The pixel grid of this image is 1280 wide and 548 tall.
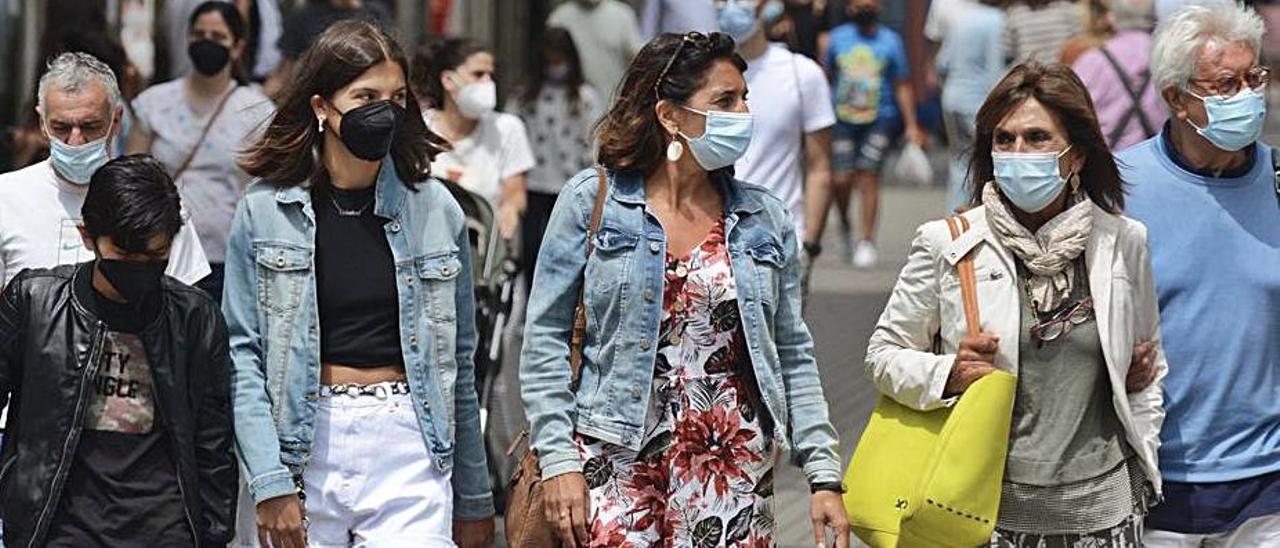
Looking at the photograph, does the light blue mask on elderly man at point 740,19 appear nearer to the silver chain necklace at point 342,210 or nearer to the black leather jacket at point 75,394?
the silver chain necklace at point 342,210

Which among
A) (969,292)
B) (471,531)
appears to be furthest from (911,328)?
(471,531)

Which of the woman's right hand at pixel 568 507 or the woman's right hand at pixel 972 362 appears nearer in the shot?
the woman's right hand at pixel 568 507

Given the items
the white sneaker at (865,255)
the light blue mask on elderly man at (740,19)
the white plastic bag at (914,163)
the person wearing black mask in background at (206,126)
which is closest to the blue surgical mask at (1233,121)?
the light blue mask on elderly man at (740,19)

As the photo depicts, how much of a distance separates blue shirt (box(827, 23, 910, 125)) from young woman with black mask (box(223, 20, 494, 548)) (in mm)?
12201

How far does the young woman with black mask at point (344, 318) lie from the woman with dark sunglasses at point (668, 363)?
282 mm

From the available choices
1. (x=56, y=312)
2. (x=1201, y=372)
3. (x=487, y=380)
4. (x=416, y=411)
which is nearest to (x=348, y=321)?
(x=416, y=411)

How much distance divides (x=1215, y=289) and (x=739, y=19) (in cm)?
333

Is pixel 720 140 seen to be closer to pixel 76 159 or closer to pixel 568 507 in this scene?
pixel 568 507

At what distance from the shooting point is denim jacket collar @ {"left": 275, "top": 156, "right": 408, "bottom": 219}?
18.2 ft

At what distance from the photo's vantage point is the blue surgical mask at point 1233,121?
6070 mm

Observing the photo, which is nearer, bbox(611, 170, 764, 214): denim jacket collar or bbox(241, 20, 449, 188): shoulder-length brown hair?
bbox(611, 170, 764, 214): denim jacket collar

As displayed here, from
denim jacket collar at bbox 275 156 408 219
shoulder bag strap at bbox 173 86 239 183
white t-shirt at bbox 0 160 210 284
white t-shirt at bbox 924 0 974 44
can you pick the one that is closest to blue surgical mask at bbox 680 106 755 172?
denim jacket collar at bbox 275 156 408 219

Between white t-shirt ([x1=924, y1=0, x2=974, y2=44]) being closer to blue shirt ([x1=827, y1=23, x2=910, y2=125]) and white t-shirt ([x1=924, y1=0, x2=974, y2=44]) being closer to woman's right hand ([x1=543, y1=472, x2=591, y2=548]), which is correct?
blue shirt ([x1=827, y1=23, x2=910, y2=125])

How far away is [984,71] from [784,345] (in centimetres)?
→ 756
